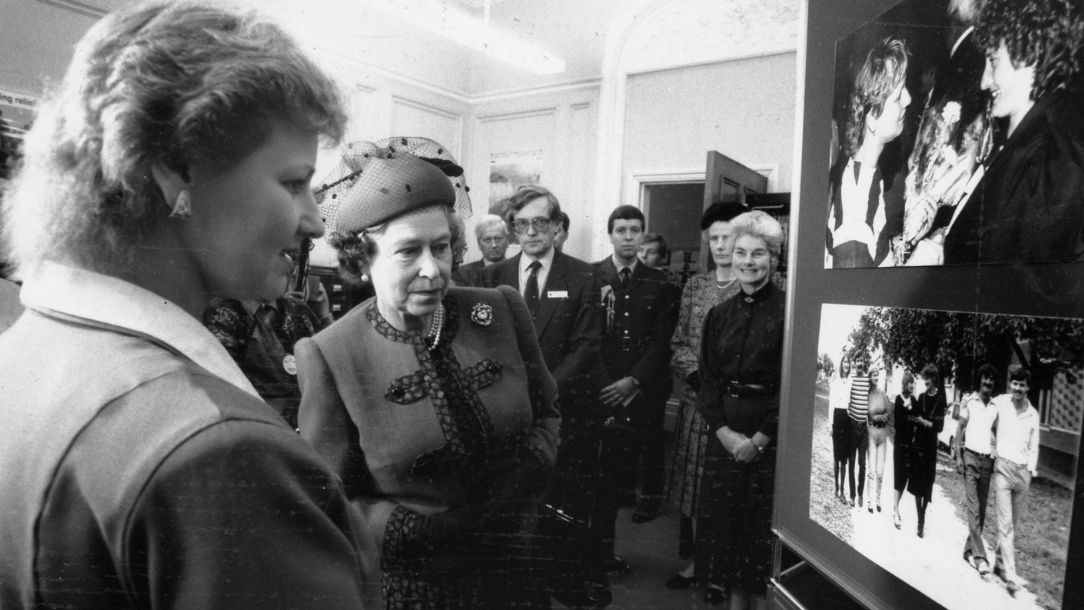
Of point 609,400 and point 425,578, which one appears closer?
point 425,578

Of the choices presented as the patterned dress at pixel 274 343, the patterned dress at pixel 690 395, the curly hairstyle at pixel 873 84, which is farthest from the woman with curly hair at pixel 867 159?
the patterned dress at pixel 274 343

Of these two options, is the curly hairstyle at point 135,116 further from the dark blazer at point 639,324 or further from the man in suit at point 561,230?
the dark blazer at point 639,324

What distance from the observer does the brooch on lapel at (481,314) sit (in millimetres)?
977

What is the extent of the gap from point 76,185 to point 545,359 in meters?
0.70

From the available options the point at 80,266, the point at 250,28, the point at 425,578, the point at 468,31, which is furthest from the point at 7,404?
the point at 468,31

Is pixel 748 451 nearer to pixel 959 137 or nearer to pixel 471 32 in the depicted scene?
pixel 959 137

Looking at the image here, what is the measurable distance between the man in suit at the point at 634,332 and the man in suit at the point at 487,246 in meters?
0.19

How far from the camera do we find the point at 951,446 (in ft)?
2.27

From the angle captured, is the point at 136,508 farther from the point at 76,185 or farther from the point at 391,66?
the point at 391,66

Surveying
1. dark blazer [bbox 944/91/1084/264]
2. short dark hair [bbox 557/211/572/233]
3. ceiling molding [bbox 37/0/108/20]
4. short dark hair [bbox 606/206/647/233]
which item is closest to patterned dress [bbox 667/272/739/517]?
short dark hair [bbox 606/206/647/233]

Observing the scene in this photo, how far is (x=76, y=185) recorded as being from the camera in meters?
0.54

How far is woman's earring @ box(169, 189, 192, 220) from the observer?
573 mm

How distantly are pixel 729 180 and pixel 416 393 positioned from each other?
64 cm

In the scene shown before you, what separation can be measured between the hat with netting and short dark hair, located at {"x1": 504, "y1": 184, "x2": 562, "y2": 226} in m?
0.15
